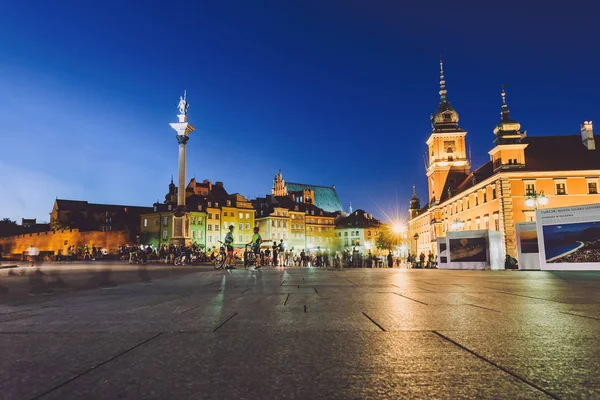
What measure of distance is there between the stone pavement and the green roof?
436ft

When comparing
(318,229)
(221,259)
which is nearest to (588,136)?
(221,259)

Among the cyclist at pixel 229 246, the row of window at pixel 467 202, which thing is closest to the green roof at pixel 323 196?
the row of window at pixel 467 202

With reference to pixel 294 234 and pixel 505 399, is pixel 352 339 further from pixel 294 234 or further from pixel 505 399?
pixel 294 234

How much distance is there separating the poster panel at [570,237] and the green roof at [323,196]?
369 ft

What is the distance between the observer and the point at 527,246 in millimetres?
31438

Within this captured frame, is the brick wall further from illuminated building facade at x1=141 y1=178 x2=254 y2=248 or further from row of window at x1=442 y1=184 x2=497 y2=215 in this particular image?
row of window at x1=442 y1=184 x2=497 y2=215

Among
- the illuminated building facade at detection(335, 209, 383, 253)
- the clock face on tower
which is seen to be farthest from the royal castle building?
the illuminated building facade at detection(335, 209, 383, 253)

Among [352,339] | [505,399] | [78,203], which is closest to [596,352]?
[505,399]

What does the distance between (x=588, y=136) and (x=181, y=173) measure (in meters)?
48.1

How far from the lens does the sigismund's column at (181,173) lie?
150 ft

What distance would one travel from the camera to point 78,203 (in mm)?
108188

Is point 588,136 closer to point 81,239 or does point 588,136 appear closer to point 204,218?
point 204,218

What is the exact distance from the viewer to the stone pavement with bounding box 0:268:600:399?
257 centimetres

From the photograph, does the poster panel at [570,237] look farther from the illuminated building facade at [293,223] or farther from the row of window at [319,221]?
the row of window at [319,221]
